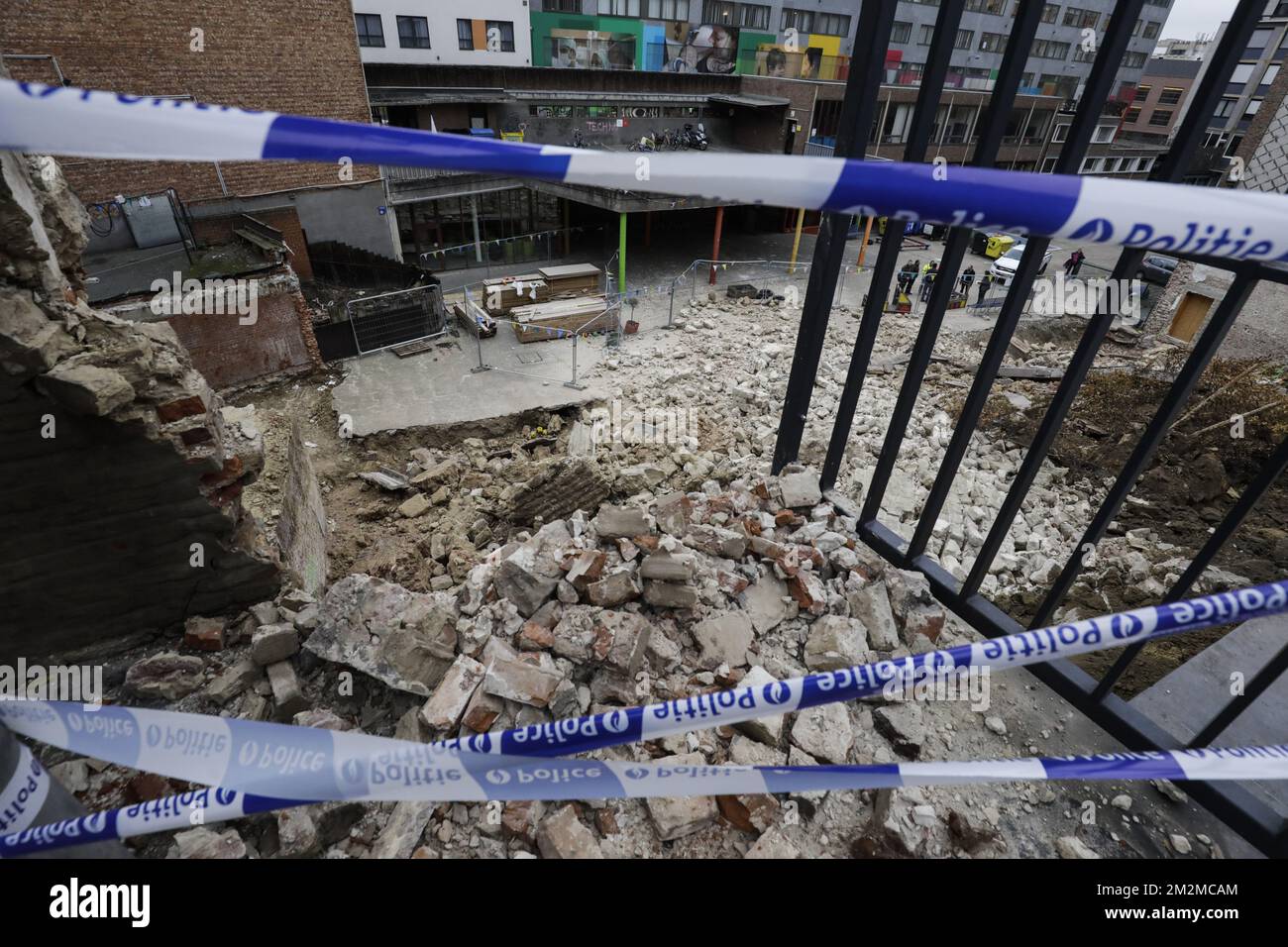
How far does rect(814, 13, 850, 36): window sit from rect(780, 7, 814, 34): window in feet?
1.74

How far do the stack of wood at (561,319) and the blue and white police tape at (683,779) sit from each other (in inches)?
474

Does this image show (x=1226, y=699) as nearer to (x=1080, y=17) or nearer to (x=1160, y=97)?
(x=1080, y=17)

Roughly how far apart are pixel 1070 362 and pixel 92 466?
208 inches

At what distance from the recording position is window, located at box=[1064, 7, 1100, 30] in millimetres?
38312

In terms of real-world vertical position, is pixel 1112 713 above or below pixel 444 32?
below

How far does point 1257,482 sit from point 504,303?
14.4 metres

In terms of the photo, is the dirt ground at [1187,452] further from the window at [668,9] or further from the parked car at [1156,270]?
the window at [668,9]

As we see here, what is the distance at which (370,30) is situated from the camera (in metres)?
21.9

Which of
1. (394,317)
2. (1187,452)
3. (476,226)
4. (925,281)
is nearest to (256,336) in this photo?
(394,317)

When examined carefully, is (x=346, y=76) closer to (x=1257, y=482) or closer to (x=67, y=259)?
(x=67, y=259)

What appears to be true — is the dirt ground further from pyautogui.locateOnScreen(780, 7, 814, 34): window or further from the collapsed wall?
pyautogui.locateOnScreen(780, 7, 814, 34): window

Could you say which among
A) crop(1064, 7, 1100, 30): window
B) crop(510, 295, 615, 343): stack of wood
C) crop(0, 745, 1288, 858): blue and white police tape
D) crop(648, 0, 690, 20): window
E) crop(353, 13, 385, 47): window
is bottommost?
crop(510, 295, 615, 343): stack of wood

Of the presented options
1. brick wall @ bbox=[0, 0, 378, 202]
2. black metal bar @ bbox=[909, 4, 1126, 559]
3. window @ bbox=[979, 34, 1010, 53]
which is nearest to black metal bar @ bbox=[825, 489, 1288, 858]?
black metal bar @ bbox=[909, 4, 1126, 559]
